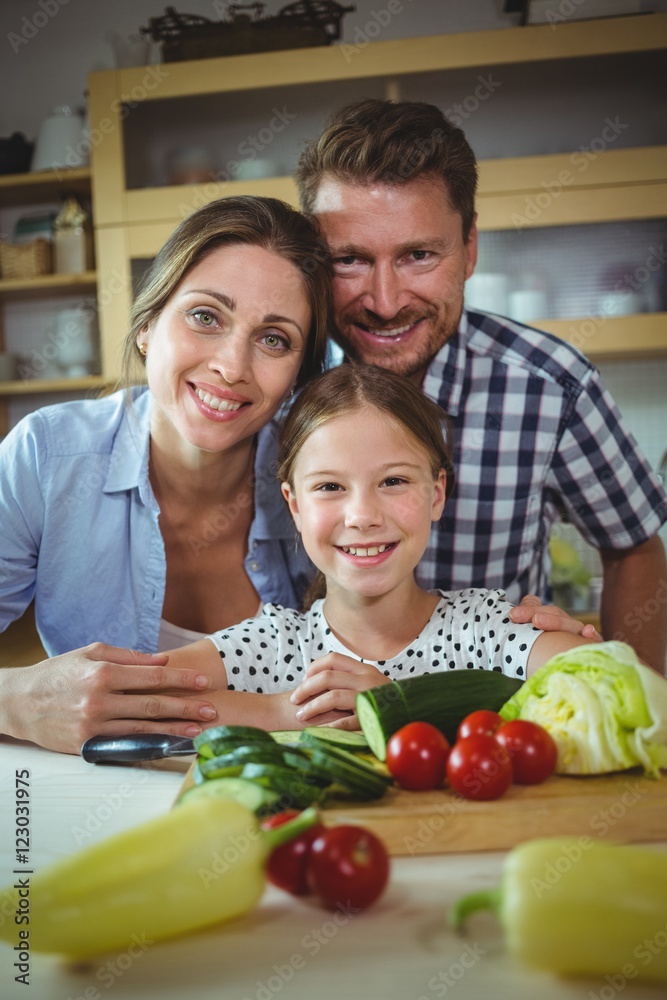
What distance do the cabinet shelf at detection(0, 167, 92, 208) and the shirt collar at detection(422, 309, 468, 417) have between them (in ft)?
7.26

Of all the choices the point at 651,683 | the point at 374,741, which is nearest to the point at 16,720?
the point at 374,741

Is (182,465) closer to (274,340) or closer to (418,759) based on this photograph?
→ (274,340)

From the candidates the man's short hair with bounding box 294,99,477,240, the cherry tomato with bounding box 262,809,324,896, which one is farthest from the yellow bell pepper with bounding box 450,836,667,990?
the man's short hair with bounding box 294,99,477,240

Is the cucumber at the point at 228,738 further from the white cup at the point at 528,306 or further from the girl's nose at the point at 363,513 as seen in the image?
the white cup at the point at 528,306

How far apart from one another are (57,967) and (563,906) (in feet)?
1.08

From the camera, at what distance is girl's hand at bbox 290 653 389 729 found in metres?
1.08

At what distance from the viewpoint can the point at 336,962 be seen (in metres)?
0.61

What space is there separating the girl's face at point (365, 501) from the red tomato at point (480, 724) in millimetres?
391

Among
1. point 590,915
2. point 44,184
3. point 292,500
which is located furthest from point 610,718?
point 44,184

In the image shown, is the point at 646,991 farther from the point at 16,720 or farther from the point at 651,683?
the point at 16,720

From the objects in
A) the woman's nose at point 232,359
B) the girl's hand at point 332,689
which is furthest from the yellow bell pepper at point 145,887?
the woman's nose at point 232,359

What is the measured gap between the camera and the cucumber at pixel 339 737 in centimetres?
89

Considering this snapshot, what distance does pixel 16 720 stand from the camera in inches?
43.3

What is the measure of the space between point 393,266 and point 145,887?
4.10 feet
